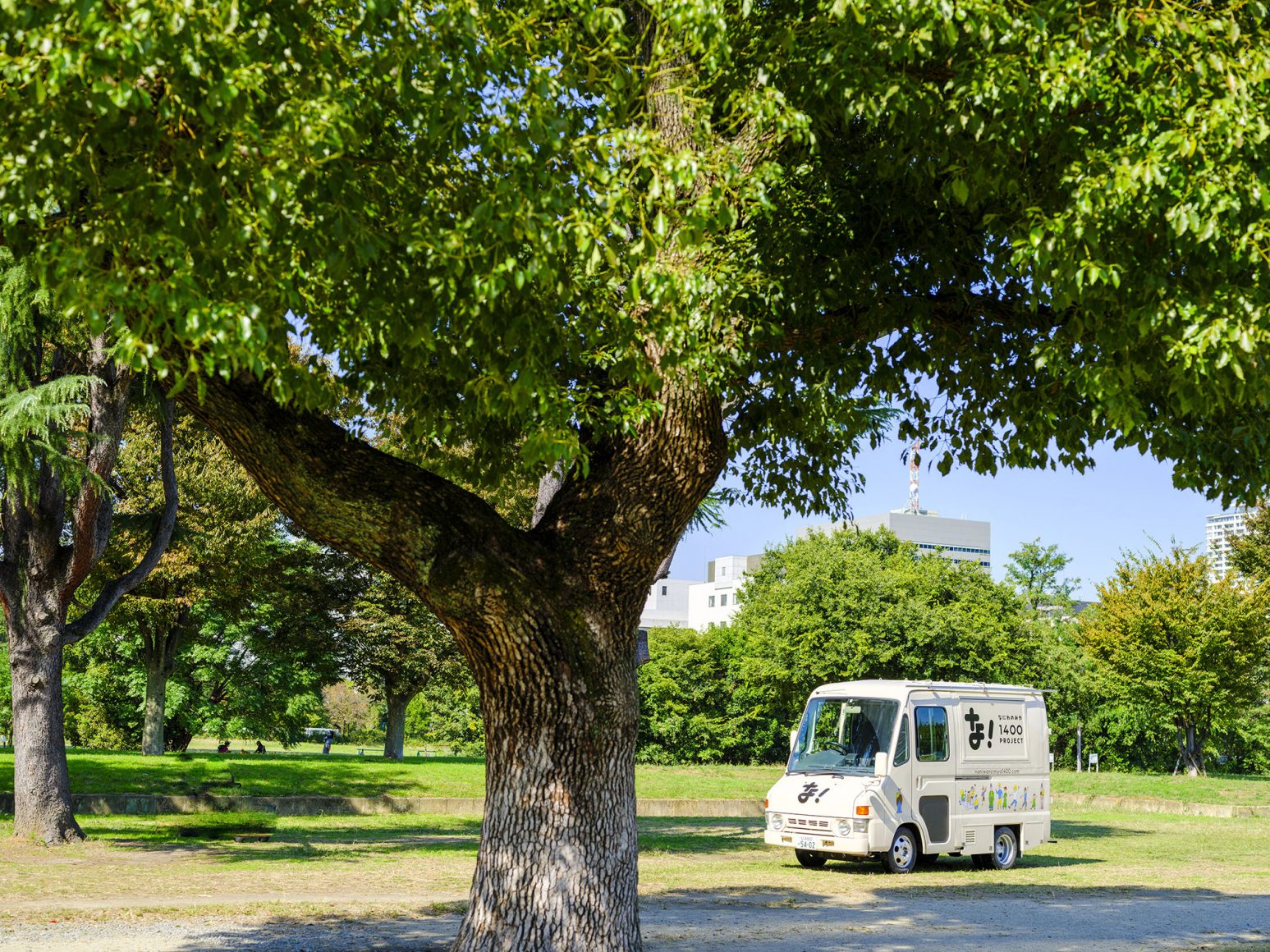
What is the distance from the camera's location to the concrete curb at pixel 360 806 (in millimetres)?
23562

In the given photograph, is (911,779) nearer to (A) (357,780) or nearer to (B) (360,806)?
(B) (360,806)

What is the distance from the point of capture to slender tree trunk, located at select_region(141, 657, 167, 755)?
36938 mm

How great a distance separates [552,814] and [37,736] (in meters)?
11.9

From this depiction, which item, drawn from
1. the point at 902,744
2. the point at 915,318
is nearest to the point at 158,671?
the point at 902,744

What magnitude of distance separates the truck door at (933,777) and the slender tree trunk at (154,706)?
2548 centimetres

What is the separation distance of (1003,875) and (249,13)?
16.5 m

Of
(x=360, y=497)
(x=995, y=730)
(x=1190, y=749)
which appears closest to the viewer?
(x=360, y=497)

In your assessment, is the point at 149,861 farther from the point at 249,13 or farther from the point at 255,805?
the point at 249,13

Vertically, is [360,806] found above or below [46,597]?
A: below

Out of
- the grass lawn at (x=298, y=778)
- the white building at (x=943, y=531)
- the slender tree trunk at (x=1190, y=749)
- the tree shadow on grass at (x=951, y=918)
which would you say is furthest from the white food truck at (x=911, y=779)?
the white building at (x=943, y=531)

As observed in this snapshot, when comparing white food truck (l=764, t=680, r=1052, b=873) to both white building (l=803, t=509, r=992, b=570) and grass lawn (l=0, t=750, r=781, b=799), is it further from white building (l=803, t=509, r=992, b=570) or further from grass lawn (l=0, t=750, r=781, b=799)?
white building (l=803, t=509, r=992, b=570)

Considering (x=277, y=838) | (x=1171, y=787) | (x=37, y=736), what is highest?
(x=37, y=736)

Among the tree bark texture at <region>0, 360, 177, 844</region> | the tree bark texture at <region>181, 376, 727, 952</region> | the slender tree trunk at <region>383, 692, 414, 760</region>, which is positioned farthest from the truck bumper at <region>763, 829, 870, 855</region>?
the slender tree trunk at <region>383, 692, 414, 760</region>

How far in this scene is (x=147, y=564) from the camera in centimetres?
1833
